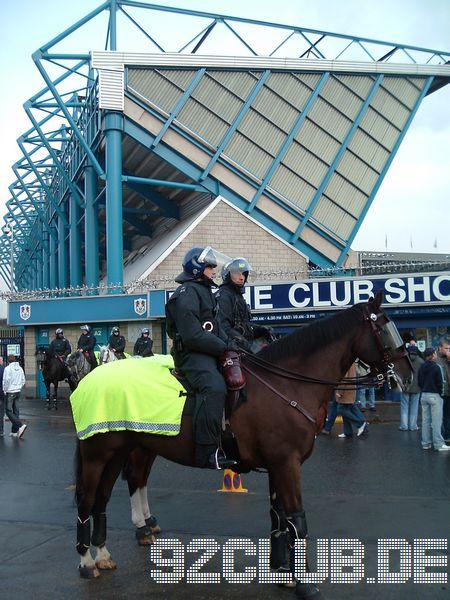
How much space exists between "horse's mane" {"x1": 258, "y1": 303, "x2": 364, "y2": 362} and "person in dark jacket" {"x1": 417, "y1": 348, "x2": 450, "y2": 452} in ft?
20.5

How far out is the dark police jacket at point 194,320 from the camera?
5102 millimetres

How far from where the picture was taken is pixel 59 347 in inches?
773

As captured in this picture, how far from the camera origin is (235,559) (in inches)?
218

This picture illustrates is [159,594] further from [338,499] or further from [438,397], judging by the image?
[438,397]

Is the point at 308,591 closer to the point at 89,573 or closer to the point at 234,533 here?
the point at 234,533

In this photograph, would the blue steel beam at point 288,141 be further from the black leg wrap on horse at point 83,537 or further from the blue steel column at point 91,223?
the black leg wrap on horse at point 83,537

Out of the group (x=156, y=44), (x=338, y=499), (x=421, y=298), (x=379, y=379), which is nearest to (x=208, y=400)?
(x=379, y=379)

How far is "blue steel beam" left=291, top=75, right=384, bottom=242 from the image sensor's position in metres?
28.0

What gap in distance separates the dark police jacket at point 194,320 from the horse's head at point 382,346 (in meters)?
1.30

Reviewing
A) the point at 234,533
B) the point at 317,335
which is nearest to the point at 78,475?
the point at 234,533

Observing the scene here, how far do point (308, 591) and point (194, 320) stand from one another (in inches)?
92.5

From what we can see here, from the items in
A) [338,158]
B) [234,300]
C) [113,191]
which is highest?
[338,158]

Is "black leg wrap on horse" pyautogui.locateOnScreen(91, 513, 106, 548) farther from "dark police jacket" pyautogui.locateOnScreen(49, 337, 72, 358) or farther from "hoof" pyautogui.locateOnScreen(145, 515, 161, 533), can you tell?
"dark police jacket" pyautogui.locateOnScreen(49, 337, 72, 358)

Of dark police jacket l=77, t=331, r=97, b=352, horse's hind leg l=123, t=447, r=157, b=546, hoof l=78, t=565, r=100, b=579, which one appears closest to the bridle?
horse's hind leg l=123, t=447, r=157, b=546
